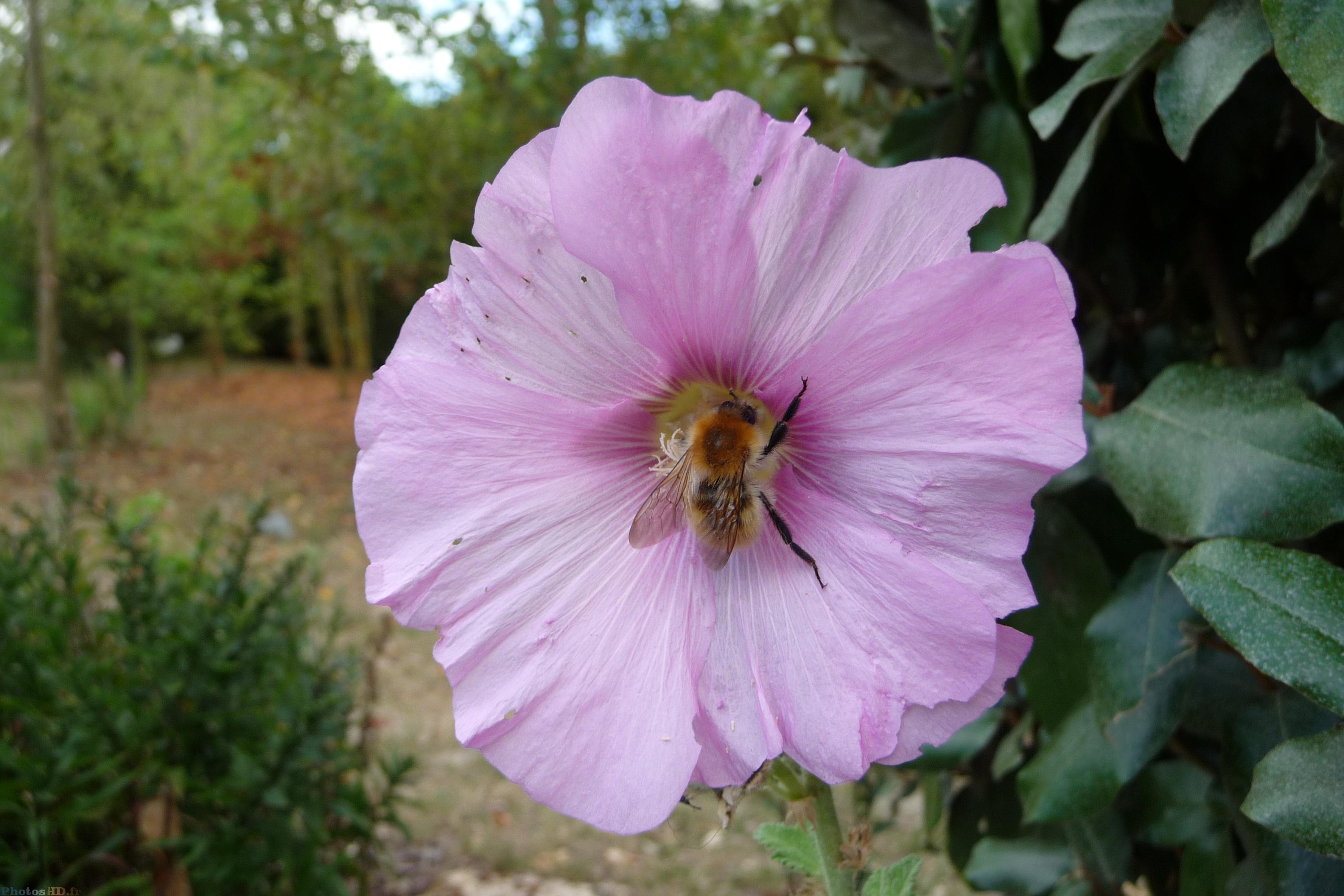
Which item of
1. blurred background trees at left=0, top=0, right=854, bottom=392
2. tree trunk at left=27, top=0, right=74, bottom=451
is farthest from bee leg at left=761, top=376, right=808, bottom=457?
tree trunk at left=27, top=0, right=74, bottom=451

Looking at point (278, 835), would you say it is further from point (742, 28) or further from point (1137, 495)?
point (742, 28)

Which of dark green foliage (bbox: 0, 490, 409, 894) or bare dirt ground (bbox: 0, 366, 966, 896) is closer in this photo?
dark green foliage (bbox: 0, 490, 409, 894)

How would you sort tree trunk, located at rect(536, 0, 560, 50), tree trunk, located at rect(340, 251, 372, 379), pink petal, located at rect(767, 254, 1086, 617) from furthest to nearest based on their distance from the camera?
tree trunk, located at rect(340, 251, 372, 379)
tree trunk, located at rect(536, 0, 560, 50)
pink petal, located at rect(767, 254, 1086, 617)

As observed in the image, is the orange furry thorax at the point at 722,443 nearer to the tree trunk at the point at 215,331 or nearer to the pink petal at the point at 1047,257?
the pink petal at the point at 1047,257

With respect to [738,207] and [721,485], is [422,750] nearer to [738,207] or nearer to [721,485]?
[721,485]

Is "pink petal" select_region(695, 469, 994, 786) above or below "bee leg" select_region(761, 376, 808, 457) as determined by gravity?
below

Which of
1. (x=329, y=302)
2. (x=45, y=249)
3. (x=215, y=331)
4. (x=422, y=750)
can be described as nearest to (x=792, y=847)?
(x=422, y=750)

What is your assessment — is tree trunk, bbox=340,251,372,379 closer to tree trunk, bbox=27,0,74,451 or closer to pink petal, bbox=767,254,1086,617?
tree trunk, bbox=27,0,74,451

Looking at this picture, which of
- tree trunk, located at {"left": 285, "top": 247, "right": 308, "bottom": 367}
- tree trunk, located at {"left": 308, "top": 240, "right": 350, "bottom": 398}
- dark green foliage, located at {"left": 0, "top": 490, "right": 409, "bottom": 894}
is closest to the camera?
dark green foliage, located at {"left": 0, "top": 490, "right": 409, "bottom": 894}
